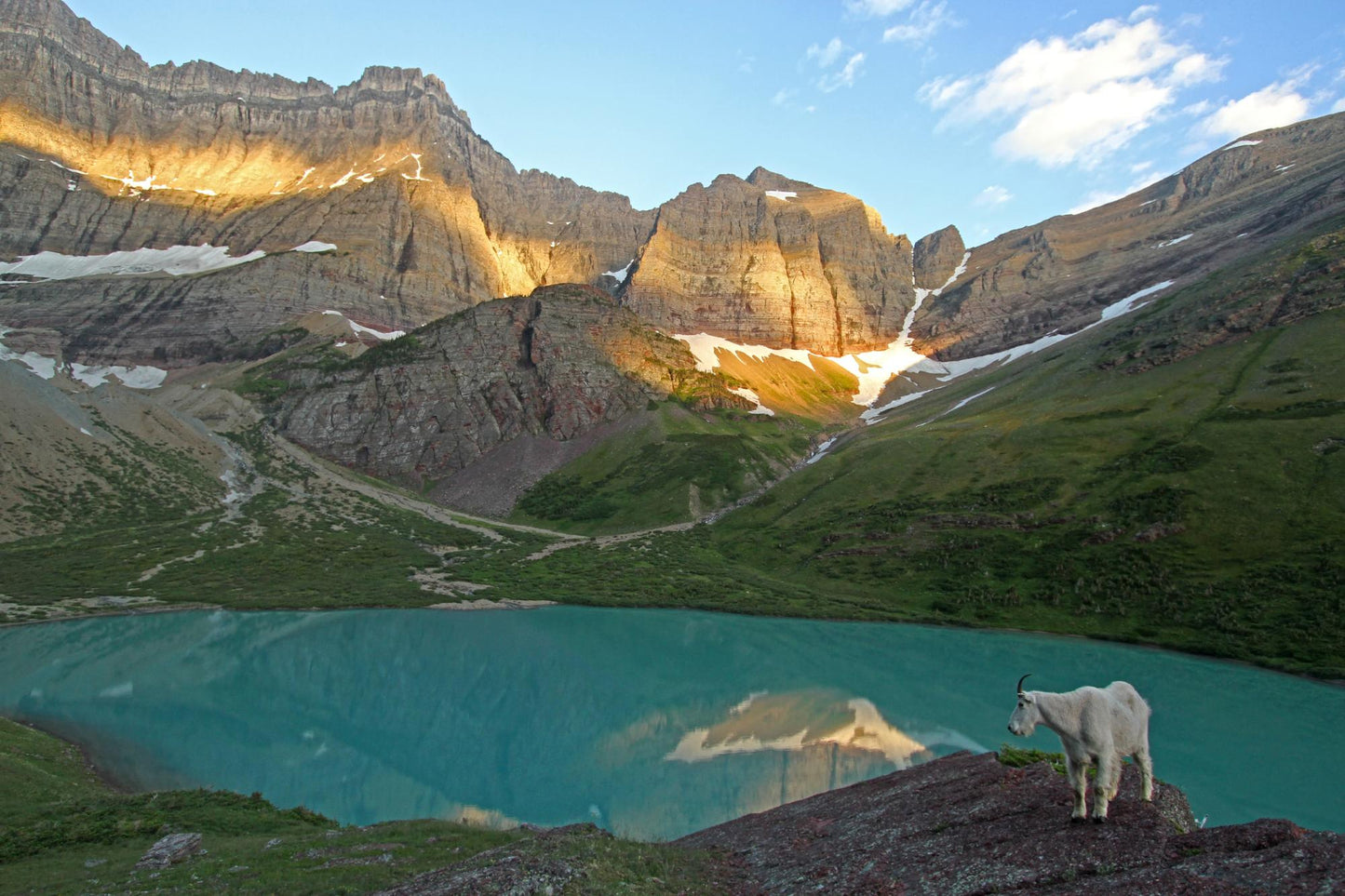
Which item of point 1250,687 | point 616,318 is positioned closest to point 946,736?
point 1250,687

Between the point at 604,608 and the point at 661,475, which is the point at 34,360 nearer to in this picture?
the point at 661,475

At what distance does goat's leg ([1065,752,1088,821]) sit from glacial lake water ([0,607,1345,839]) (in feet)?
7.26

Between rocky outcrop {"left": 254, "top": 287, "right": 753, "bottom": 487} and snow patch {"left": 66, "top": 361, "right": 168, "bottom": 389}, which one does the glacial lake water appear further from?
snow patch {"left": 66, "top": 361, "right": 168, "bottom": 389}

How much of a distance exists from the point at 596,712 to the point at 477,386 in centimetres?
12404

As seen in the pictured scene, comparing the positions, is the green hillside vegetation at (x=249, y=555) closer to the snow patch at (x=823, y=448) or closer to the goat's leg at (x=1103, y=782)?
the goat's leg at (x=1103, y=782)

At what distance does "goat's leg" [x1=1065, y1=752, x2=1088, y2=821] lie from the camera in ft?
43.1

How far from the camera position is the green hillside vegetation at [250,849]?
15102 mm

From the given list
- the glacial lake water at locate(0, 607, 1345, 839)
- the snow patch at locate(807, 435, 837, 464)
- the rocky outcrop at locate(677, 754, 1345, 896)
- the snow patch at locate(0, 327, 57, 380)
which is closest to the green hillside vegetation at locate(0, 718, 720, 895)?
the rocky outcrop at locate(677, 754, 1345, 896)

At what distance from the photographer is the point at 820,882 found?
14.7m

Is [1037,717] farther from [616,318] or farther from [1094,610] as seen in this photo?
[616,318]

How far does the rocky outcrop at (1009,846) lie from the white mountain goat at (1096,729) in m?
0.61

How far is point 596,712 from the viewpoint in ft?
144

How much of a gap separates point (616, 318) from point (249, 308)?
329ft

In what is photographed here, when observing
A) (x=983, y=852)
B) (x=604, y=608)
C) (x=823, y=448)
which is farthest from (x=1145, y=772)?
(x=823, y=448)
